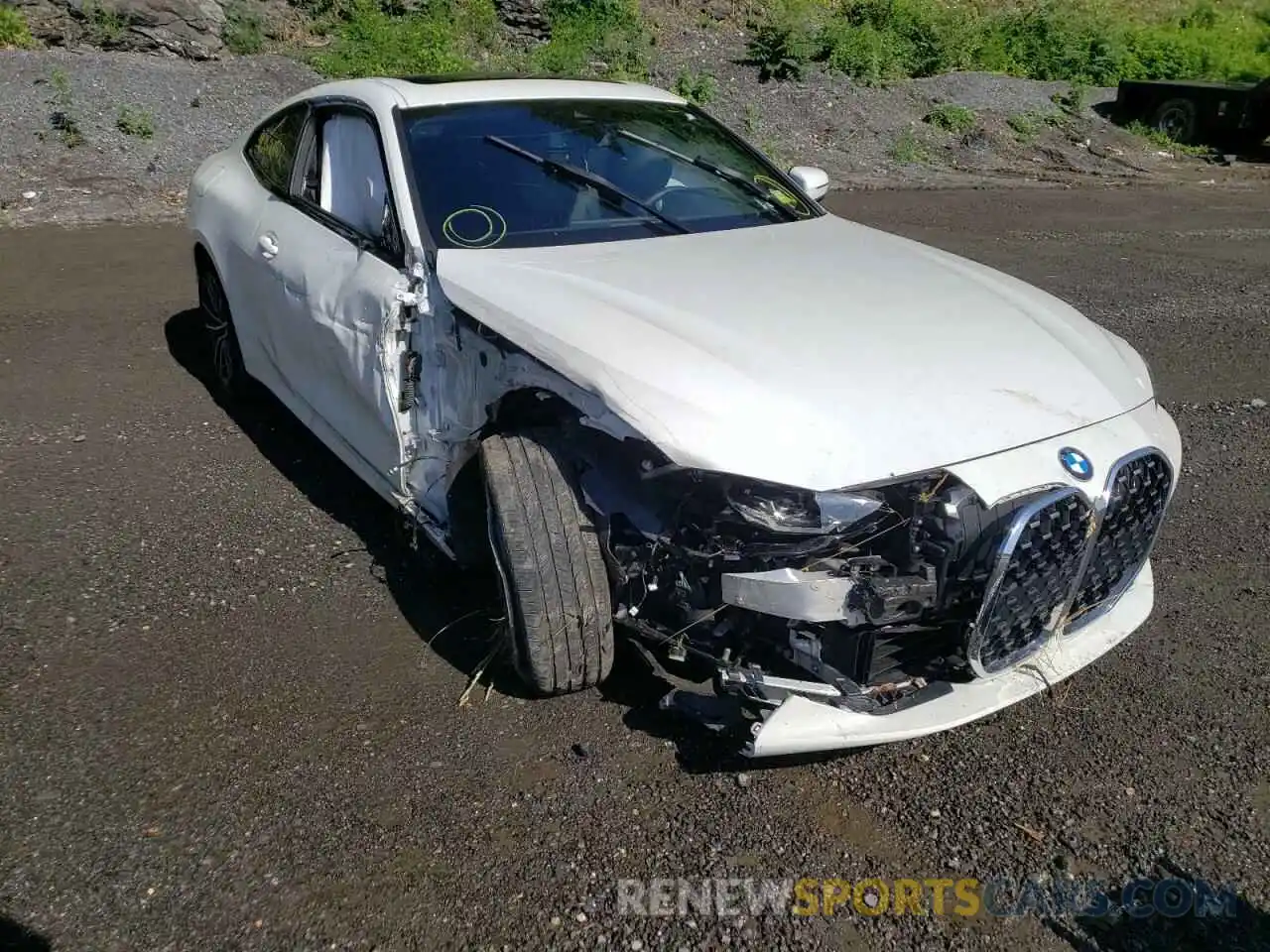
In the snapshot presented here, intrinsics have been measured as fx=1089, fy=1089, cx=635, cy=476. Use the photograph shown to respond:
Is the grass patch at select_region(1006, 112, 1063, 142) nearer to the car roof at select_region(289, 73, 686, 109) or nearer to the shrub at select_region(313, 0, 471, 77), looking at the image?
the shrub at select_region(313, 0, 471, 77)

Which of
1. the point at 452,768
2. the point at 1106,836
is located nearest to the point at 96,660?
the point at 452,768

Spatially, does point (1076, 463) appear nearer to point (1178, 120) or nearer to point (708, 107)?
point (708, 107)

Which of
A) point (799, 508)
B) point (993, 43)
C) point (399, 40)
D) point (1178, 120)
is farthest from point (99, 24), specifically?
point (1178, 120)

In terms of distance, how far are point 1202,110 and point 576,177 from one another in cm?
1592

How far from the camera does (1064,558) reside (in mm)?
2801

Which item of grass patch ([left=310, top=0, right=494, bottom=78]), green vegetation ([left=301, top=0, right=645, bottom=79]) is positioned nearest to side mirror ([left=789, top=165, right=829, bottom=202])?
grass patch ([left=310, top=0, right=494, bottom=78])

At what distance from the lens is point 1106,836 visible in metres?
2.82

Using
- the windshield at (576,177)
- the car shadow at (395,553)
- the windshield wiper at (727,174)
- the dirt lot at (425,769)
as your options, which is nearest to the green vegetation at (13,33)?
the car shadow at (395,553)

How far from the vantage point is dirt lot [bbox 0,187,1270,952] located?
2551 mm

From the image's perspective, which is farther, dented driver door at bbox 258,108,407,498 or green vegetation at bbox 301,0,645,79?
green vegetation at bbox 301,0,645,79

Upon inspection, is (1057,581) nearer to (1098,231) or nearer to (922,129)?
(1098,231)

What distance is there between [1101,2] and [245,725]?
24819 millimetres

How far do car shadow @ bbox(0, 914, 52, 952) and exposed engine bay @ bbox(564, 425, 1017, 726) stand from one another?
5.16 feet

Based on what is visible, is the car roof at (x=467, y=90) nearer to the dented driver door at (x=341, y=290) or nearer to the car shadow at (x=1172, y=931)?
the dented driver door at (x=341, y=290)
